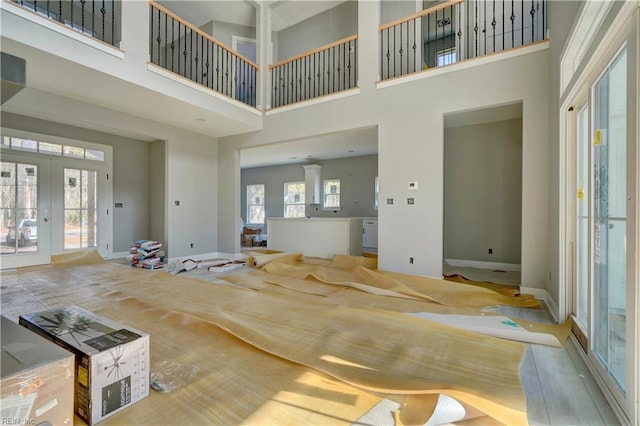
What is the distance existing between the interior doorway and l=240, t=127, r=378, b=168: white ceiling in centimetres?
185

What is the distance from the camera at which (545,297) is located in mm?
3539

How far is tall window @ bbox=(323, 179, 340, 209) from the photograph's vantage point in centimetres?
976

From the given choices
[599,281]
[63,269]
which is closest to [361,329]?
[599,281]

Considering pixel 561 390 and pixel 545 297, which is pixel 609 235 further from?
pixel 545 297

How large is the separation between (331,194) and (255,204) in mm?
3538

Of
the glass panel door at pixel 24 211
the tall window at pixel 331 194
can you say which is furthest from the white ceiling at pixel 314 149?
the glass panel door at pixel 24 211

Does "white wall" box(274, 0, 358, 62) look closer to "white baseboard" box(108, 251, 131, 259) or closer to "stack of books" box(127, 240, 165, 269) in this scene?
"stack of books" box(127, 240, 165, 269)

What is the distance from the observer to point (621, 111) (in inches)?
68.7

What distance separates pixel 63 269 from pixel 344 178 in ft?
23.8

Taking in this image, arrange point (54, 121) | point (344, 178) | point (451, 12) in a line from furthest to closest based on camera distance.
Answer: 1. point (344, 178)
2. point (451, 12)
3. point (54, 121)

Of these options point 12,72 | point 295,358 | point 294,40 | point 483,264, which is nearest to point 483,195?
point 483,264

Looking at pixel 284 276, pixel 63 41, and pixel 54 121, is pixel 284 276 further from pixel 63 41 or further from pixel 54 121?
pixel 54 121

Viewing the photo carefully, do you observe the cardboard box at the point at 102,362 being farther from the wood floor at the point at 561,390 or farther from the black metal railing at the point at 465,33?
the black metal railing at the point at 465,33

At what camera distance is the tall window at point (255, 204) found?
11.6 m
